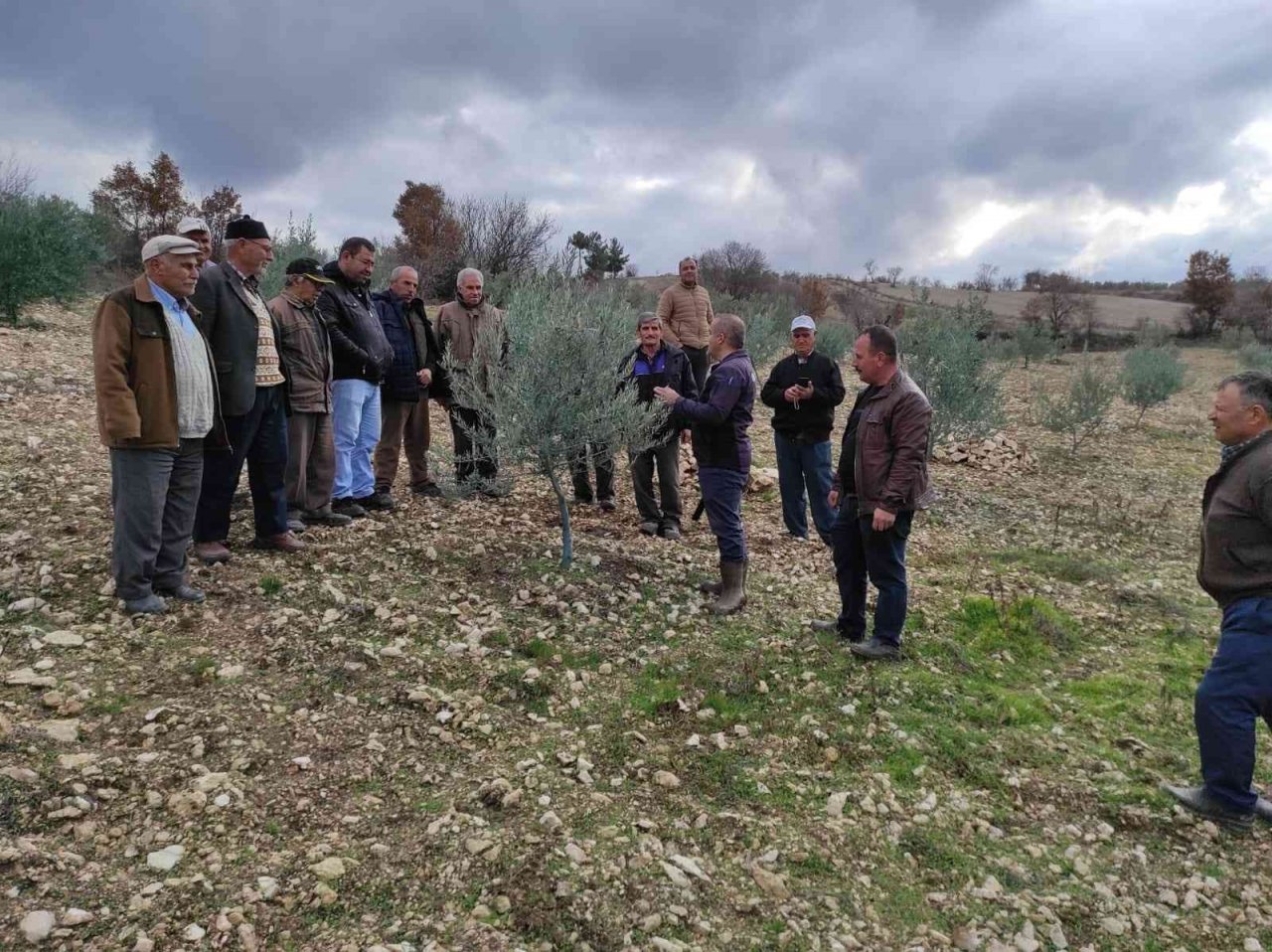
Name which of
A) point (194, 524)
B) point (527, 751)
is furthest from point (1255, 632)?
point (194, 524)

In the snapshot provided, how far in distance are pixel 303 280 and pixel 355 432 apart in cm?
117

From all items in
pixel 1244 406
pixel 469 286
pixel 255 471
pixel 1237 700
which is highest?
pixel 469 286

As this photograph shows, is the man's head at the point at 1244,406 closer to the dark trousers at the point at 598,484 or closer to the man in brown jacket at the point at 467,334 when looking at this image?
the dark trousers at the point at 598,484

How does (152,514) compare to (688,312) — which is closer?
(152,514)

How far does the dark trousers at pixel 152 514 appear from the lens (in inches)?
150

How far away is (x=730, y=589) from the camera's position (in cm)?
497

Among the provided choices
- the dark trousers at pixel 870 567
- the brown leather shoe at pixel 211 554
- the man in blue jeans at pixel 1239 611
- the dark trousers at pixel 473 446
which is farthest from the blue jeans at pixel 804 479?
the brown leather shoe at pixel 211 554

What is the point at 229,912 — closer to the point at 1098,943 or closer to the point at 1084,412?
the point at 1098,943

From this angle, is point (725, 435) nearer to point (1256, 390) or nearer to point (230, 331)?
point (1256, 390)

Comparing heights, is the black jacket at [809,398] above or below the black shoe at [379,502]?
above

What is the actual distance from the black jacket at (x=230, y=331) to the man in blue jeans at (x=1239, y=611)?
4937mm

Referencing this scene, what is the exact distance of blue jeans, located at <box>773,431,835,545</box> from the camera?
6242mm

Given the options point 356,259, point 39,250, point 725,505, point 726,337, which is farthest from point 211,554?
point 39,250

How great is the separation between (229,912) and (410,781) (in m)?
0.83
